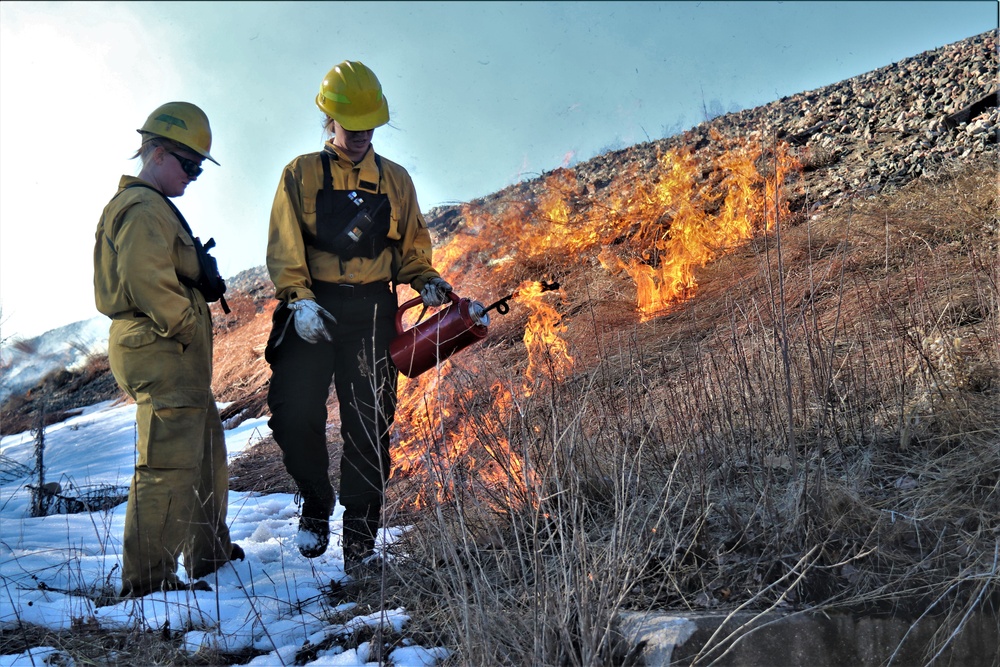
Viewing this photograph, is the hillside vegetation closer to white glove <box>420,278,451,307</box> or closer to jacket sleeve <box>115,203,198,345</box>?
white glove <box>420,278,451,307</box>

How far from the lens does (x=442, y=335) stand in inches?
135

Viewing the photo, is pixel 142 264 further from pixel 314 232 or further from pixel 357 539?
pixel 357 539

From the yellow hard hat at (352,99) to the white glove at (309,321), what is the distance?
848 mm

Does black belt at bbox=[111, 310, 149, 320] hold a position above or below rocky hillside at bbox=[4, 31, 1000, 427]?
below

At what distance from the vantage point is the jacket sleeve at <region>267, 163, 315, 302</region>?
331cm

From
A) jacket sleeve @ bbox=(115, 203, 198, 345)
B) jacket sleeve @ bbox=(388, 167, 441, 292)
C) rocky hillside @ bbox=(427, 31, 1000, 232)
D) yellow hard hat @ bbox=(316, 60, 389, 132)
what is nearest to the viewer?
jacket sleeve @ bbox=(115, 203, 198, 345)

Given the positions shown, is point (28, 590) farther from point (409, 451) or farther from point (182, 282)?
point (409, 451)

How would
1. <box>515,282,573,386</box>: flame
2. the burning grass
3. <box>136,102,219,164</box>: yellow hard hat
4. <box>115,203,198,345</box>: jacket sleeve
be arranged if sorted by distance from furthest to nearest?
<box>515,282,573,386</box>: flame
<box>136,102,219,164</box>: yellow hard hat
<box>115,203,198,345</box>: jacket sleeve
the burning grass

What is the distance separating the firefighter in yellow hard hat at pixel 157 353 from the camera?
3.08 meters

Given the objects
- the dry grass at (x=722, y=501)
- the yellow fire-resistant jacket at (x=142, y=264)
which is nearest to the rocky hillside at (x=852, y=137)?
the dry grass at (x=722, y=501)

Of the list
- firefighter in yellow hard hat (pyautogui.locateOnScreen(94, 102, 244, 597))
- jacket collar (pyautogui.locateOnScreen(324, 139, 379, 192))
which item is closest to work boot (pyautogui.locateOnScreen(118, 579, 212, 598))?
firefighter in yellow hard hat (pyautogui.locateOnScreen(94, 102, 244, 597))

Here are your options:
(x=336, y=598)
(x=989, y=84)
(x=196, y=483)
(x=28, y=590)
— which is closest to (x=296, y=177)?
(x=196, y=483)

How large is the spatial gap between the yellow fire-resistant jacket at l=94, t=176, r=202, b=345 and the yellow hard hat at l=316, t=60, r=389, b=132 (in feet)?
2.82

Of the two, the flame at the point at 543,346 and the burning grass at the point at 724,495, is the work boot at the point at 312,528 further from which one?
the flame at the point at 543,346
